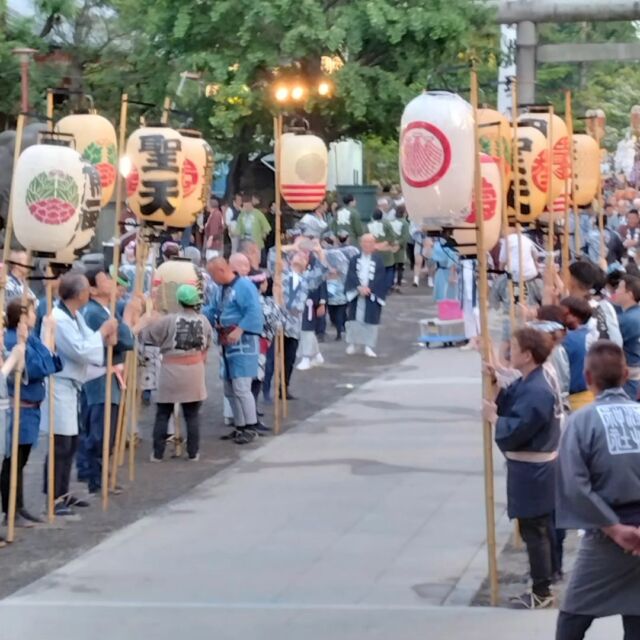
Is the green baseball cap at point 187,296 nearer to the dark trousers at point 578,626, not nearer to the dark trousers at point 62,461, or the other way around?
the dark trousers at point 62,461

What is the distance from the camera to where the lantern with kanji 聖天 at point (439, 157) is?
8.88 meters

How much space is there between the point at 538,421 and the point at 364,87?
20.0 m

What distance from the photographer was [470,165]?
896 cm

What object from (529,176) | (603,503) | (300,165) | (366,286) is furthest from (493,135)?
(366,286)

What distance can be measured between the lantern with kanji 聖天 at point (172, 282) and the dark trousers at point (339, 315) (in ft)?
28.5

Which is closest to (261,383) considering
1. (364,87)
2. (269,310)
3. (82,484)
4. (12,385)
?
(269,310)

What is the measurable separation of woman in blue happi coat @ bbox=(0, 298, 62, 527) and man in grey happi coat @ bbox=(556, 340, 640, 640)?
4786 mm

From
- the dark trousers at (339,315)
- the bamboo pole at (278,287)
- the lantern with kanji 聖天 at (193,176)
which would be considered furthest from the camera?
the dark trousers at (339,315)

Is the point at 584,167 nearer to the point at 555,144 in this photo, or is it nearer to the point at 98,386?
the point at 555,144

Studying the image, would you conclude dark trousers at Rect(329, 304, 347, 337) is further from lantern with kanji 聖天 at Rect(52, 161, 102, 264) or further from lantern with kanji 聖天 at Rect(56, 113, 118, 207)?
lantern with kanji 聖天 at Rect(52, 161, 102, 264)

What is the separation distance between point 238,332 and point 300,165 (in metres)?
2.20

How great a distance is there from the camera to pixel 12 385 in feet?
34.0

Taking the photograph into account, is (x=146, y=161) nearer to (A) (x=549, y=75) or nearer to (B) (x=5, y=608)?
(B) (x=5, y=608)

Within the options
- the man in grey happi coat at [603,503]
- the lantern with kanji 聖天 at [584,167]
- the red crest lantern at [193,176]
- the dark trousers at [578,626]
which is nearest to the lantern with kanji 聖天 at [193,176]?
the red crest lantern at [193,176]
